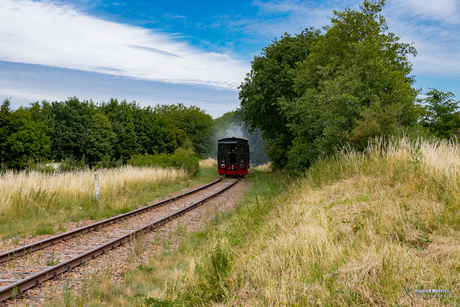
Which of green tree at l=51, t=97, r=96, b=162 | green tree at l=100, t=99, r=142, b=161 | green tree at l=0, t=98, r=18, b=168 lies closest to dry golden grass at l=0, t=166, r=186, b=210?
green tree at l=0, t=98, r=18, b=168

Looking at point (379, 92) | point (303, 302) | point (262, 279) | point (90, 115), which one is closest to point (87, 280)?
point (262, 279)

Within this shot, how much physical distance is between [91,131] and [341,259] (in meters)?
55.1

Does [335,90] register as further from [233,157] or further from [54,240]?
[233,157]

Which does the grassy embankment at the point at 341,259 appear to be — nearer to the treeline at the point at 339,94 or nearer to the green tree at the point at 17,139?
the treeline at the point at 339,94

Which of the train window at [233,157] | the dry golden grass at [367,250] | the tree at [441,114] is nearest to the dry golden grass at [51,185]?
the dry golden grass at [367,250]

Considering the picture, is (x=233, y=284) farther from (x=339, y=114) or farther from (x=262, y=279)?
(x=339, y=114)

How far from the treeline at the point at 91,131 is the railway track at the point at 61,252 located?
65.3ft

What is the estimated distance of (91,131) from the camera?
52.4 meters

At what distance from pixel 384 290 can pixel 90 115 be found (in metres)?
59.6

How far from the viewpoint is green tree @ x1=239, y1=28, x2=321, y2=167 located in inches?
993

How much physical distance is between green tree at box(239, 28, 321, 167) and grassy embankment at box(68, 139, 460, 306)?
59.7 feet

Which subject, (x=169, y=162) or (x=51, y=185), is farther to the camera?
(x=169, y=162)

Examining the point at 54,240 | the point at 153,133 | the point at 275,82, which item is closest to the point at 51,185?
the point at 54,240

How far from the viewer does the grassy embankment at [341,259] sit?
119 inches
